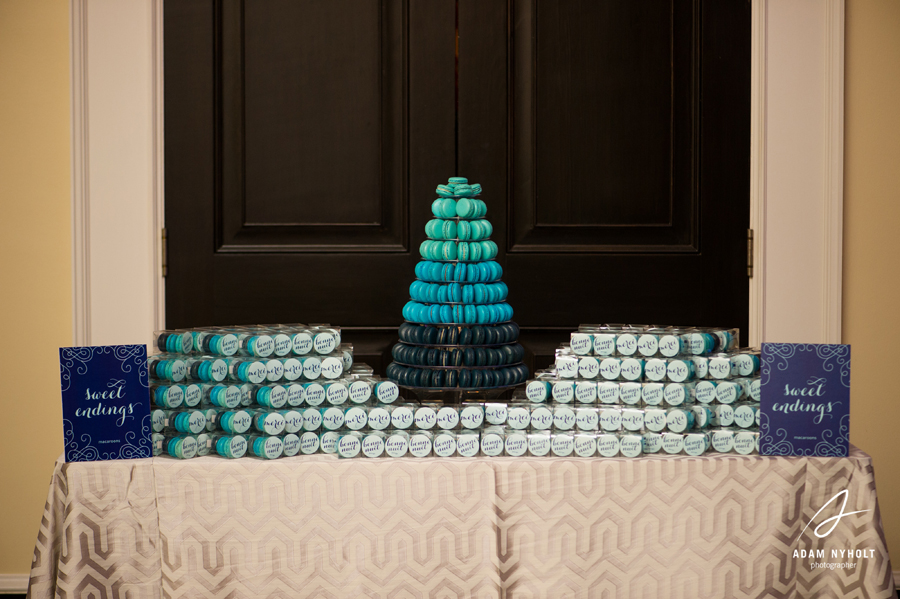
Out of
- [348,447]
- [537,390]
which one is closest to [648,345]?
[537,390]

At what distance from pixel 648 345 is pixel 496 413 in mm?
368

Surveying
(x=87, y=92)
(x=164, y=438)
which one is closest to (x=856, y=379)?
(x=164, y=438)

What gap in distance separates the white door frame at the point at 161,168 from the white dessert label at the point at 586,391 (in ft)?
3.84

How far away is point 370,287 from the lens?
2.45 m

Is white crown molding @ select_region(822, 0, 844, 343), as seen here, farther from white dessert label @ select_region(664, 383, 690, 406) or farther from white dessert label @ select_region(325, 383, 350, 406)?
white dessert label @ select_region(325, 383, 350, 406)

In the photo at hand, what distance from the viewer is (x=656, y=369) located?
60.4 inches

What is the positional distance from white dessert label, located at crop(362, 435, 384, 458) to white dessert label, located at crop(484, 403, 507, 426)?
0.24 meters

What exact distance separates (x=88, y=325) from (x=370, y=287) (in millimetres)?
981

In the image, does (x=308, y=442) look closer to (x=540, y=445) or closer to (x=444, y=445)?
(x=444, y=445)

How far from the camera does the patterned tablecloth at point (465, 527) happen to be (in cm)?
146

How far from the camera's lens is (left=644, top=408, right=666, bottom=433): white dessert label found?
1520mm

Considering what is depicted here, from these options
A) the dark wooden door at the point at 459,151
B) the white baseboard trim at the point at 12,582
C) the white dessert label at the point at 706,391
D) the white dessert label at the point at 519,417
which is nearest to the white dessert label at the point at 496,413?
the white dessert label at the point at 519,417

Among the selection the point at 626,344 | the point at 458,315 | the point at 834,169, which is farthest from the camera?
the point at 834,169

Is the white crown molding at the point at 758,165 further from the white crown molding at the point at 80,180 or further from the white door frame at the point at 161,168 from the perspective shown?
the white crown molding at the point at 80,180
